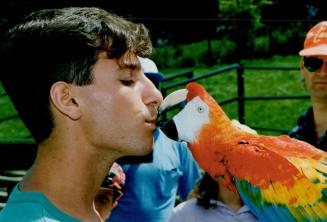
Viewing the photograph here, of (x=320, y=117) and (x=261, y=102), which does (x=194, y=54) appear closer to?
(x=261, y=102)

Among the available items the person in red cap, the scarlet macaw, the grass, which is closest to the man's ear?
the scarlet macaw

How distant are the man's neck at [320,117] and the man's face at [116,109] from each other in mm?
1446

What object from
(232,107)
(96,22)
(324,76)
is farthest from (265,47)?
(96,22)

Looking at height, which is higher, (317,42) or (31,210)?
(317,42)

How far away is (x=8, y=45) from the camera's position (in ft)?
3.51

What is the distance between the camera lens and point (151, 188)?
7.47 ft

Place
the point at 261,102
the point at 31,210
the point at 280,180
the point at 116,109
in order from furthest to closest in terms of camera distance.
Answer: the point at 261,102 → the point at 280,180 → the point at 116,109 → the point at 31,210

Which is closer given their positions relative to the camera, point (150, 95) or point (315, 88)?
point (150, 95)

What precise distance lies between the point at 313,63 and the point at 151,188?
1.01 meters

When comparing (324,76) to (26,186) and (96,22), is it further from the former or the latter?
(26,186)

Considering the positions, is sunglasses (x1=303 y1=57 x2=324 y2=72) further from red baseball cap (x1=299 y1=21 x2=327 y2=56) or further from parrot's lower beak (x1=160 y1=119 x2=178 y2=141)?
parrot's lower beak (x1=160 y1=119 x2=178 y2=141)

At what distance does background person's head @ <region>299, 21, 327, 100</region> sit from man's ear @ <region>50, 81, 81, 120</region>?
1557mm

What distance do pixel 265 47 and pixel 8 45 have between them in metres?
10.5

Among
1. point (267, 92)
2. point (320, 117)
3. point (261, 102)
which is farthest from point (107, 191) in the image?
point (267, 92)
